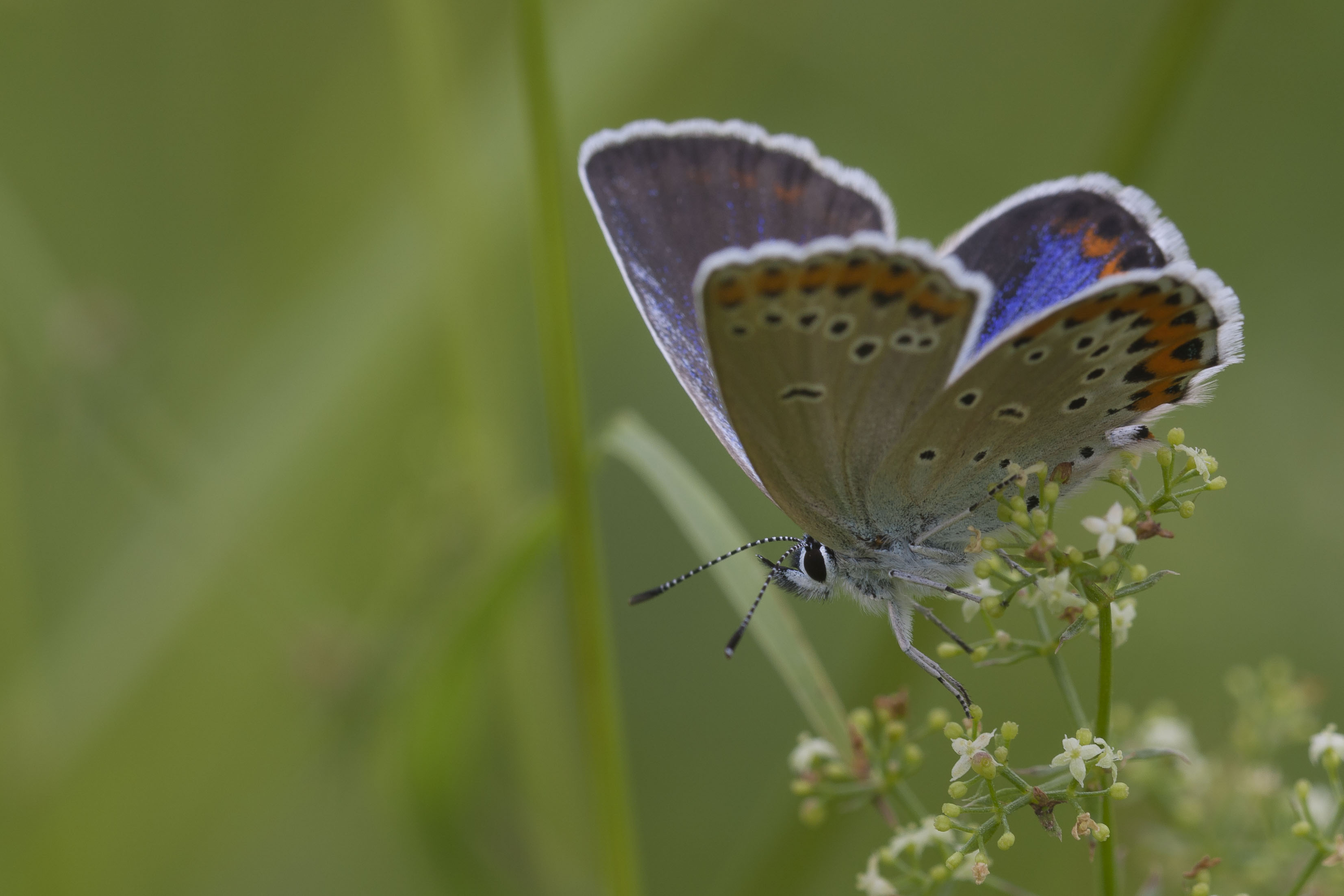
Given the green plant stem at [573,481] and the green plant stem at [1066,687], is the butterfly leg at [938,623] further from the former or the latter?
the green plant stem at [573,481]

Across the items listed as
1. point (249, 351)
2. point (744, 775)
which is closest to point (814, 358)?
point (744, 775)

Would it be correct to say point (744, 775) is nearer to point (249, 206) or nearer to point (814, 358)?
point (814, 358)

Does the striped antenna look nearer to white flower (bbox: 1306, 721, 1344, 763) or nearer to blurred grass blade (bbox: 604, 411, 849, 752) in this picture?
blurred grass blade (bbox: 604, 411, 849, 752)

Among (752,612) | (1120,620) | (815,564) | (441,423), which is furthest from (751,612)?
(441,423)

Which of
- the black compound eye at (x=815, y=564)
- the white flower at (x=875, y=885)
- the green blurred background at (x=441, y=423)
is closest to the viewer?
the white flower at (x=875, y=885)

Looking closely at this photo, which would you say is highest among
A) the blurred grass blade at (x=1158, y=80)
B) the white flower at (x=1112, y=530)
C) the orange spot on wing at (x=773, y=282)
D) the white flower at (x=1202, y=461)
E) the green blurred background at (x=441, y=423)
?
the blurred grass blade at (x=1158, y=80)

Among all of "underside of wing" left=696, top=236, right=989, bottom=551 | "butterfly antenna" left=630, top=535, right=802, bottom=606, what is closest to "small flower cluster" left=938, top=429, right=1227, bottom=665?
"underside of wing" left=696, top=236, right=989, bottom=551

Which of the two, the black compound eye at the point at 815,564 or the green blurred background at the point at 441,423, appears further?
the green blurred background at the point at 441,423

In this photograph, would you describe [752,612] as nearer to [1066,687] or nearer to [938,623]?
[938,623]

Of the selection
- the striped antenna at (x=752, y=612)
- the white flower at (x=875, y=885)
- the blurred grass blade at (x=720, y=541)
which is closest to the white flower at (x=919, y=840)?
the white flower at (x=875, y=885)
